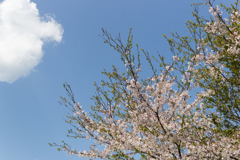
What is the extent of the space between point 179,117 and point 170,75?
1.64 metres

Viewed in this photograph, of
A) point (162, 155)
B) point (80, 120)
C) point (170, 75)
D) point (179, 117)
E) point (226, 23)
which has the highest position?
point (226, 23)

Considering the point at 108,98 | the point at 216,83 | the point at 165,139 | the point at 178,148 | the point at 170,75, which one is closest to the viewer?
the point at 165,139

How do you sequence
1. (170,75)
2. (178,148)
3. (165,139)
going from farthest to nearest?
(170,75)
(178,148)
(165,139)

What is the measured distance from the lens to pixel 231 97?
752 centimetres

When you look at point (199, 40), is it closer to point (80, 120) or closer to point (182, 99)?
point (182, 99)

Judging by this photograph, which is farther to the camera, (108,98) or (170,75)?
(108,98)

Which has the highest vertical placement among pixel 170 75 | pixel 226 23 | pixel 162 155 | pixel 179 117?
pixel 226 23

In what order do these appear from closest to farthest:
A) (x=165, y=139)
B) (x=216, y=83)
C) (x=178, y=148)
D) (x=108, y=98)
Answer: (x=165, y=139)
(x=178, y=148)
(x=216, y=83)
(x=108, y=98)

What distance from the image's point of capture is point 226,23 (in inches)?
290

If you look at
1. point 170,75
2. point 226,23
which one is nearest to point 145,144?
point 170,75

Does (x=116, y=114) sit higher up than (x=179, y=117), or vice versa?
(x=116, y=114)

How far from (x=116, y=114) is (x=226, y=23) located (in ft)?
19.6

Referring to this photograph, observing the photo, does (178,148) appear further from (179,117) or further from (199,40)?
(199,40)

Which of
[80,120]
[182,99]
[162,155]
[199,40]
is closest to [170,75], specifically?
[182,99]
